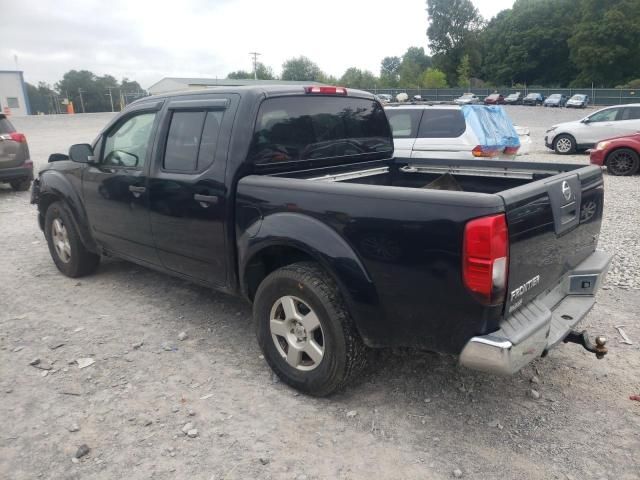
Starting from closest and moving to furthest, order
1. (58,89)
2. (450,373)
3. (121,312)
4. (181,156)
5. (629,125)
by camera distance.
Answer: (450,373) < (181,156) < (121,312) < (629,125) < (58,89)

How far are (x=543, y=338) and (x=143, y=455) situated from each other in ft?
7.28

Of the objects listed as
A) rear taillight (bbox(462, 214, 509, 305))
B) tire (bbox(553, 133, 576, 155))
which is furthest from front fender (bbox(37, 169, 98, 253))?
tire (bbox(553, 133, 576, 155))

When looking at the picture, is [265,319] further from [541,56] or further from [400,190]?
[541,56]

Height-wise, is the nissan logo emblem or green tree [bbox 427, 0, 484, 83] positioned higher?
green tree [bbox 427, 0, 484, 83]

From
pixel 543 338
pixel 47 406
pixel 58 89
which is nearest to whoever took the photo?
pixel 543 338

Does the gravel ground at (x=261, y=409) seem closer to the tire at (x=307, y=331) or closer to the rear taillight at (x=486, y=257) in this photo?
the tire at (x=307, y=331)

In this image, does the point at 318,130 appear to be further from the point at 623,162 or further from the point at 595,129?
the point at 595,129

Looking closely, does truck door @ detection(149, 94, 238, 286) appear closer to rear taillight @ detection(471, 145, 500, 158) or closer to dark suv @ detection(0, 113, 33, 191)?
rear taillight @ detection(471, 145, 500, 158)

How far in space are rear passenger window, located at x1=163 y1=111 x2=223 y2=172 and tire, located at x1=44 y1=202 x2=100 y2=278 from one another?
74.5 inches

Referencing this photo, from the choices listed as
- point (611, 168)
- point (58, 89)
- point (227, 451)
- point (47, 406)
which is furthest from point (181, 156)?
point (58, 89)

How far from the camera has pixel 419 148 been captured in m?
8.85

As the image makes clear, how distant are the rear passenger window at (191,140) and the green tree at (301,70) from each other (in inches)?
3705

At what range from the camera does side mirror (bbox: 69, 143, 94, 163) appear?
468cm

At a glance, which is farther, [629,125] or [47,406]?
[629,125]
